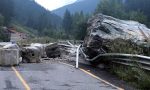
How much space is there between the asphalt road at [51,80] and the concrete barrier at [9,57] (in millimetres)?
1894

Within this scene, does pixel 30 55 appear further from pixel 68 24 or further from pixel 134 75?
pixel 68 24

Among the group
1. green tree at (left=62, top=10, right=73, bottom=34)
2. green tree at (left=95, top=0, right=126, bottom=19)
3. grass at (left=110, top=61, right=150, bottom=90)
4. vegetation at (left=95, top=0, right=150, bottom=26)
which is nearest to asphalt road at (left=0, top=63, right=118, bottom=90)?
grass at (left=110, top=61, right=150, bottom=90)

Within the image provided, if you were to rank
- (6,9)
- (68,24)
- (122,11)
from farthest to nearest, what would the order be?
(68,24) → (6,9) → (122,11)

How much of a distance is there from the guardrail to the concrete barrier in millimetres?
2975

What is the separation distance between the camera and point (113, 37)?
17.6m

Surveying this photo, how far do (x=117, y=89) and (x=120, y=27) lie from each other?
7.13 metres

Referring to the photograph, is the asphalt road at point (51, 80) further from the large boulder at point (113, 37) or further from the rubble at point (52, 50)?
the rubble at point (52, 50)

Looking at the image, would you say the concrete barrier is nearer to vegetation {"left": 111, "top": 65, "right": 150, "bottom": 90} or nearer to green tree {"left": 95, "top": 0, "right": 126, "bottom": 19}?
vegetation {"left": 111, "top": 65, "right": 150, "bottom": 90}

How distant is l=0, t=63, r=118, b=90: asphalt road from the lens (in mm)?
11853

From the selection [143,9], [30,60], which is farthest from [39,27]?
[30,60]

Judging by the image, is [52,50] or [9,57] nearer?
[9,57]

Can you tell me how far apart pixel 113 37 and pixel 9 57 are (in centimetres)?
415

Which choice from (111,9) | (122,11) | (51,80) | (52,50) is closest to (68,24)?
(122,11)

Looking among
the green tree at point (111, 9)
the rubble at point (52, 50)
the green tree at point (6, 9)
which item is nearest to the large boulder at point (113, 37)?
the rubble at point (52, 50)
